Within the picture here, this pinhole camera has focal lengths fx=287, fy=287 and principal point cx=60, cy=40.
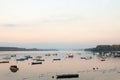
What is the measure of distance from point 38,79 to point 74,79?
8.32 m

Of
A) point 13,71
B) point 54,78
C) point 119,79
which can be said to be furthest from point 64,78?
point 13,71

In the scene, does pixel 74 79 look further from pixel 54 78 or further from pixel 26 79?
pixel 26 79

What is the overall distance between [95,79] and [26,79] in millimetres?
15852

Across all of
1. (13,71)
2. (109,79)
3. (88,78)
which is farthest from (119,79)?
(13,71)

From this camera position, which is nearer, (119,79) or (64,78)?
(119,79)

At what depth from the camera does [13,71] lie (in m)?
88.2

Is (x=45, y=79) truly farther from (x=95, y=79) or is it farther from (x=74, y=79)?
(x=95, y=79)

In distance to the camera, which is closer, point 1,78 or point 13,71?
point 1,78

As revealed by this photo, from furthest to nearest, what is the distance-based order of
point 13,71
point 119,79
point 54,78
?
point 13,71 → point 54,78 → point 119,79

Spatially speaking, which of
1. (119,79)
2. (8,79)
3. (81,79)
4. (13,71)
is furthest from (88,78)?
(13,71)

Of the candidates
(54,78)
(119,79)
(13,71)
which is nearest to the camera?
(119,79)

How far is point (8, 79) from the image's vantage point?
67875mm

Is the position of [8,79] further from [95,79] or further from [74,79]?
[95,79]

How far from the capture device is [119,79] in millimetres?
62719
